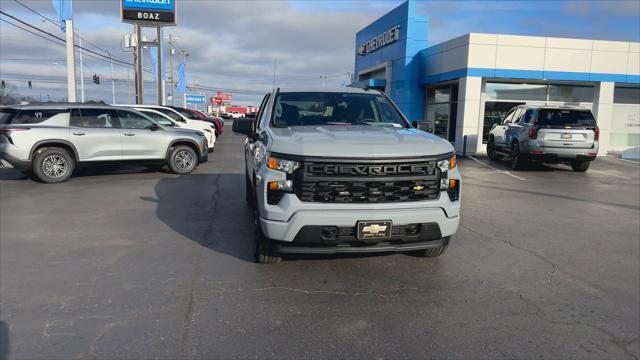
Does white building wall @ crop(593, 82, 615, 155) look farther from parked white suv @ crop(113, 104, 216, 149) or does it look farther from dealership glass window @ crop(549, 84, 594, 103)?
parked white suv @ crop(113, 104, 216, 149)

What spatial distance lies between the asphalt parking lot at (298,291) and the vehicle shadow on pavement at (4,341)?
2cm

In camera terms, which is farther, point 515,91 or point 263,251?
point 515,91

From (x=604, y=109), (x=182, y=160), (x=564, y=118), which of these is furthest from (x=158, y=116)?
(x=604, y=109)

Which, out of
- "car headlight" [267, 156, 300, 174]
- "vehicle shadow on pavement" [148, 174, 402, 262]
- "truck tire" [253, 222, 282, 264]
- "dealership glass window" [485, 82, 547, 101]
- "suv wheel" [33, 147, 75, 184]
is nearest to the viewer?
"car headlight" [267, 156, 300, 174]

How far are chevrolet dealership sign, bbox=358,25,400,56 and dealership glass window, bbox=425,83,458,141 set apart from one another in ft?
11.5

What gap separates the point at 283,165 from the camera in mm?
4512

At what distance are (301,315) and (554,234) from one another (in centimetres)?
456

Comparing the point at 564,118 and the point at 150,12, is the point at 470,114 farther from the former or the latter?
the point at 150,12

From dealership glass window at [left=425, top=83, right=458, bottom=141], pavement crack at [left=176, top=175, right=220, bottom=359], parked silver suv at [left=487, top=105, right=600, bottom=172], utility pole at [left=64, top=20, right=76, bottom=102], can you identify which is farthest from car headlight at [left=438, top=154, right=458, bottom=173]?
utility pole at [left=64, top=20, right=76, bottom=102]

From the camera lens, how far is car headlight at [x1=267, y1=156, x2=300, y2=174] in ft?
14.7

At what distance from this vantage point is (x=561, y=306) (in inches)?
168

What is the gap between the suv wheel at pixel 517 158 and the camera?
47.1 ft

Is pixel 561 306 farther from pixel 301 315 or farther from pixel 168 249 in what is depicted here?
pixel 168 249

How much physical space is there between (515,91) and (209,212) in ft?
56.7
